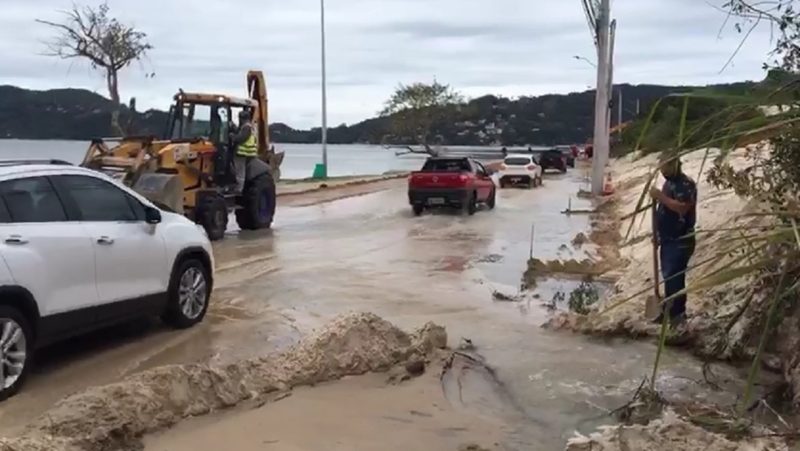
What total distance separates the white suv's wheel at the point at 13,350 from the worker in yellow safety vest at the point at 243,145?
12.1m

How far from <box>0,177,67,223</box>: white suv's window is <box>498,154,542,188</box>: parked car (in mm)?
35262

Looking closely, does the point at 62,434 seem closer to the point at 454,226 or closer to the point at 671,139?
the point at 671,139

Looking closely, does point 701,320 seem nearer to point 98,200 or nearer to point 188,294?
point 188,294

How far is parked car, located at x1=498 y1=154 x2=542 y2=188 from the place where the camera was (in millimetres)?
42312

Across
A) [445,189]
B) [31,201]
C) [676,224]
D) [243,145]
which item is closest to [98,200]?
[31,201]

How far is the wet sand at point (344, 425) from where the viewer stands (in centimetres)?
635

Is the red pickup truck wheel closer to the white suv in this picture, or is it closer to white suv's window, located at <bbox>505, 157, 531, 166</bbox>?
the white suv

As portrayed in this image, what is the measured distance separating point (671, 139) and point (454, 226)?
17997mm

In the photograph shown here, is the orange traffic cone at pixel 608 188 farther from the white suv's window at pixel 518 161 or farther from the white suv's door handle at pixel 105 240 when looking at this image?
the white suv's door handle at pixel 105 240

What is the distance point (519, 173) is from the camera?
42250mm

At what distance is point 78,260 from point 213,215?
10.6 metres

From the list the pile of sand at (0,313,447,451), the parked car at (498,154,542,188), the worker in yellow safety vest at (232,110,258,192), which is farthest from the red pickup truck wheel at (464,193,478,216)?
the pile of sand at (0,313,447,451)

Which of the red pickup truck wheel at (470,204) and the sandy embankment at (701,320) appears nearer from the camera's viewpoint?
the sandy embankment at (701,320)

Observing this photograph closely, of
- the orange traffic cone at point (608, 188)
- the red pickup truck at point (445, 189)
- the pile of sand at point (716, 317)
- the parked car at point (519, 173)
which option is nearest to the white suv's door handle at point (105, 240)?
the pile of sand at point (716, 317)
